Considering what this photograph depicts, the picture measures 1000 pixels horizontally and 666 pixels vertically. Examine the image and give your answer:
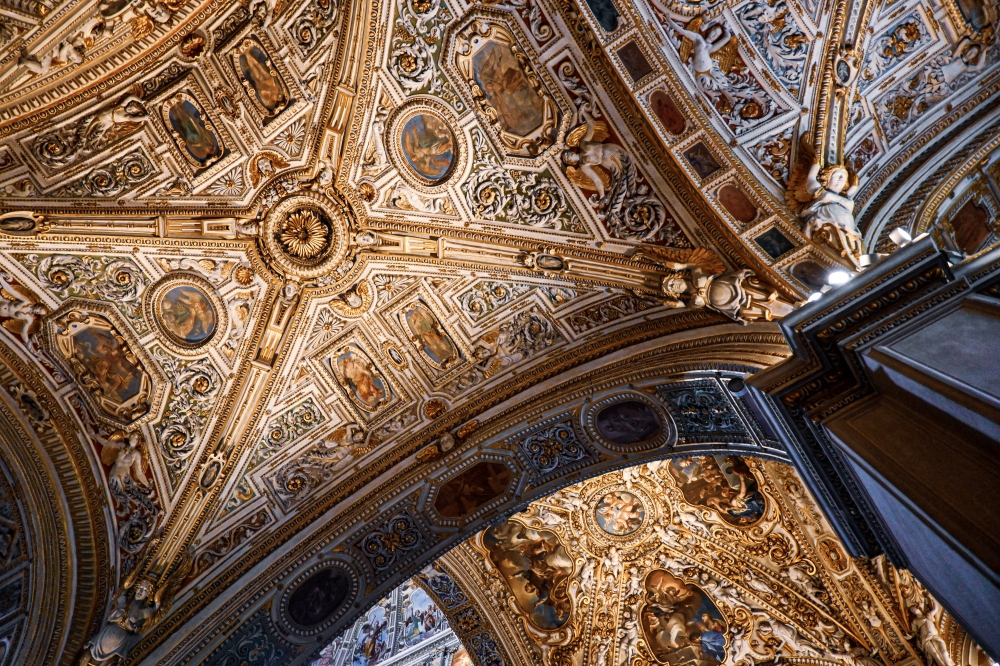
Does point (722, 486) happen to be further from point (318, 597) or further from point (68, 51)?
point (68, 51)

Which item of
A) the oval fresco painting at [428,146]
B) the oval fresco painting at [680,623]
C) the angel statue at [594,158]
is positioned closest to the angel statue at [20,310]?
the oval fresco painting at [428,146]

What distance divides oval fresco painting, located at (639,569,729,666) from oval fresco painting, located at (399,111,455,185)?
7.78 m

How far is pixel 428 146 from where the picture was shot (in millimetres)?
9891

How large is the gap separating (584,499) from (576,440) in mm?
3795

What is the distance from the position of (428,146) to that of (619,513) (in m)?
7.02

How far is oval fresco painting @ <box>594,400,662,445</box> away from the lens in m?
9.15

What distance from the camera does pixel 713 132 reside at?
838cm

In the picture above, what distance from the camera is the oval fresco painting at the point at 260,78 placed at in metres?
9.42

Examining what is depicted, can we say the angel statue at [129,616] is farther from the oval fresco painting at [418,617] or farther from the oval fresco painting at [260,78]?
the oval fresco painting at [418,617]

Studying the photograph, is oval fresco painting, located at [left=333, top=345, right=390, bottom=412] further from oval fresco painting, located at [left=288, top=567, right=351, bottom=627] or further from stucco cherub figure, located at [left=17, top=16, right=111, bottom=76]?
stucco cherub figure, located at [left=17, top=16, right=111, bottom=76]

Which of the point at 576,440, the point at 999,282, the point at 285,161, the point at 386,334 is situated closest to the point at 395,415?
the point at 386,334

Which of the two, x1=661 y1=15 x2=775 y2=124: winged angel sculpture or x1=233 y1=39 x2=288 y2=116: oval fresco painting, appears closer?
x1=661 y1=15 x2=775 y2=124: winged angel sculpture

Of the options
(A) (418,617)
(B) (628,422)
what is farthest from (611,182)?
(A) (418,617)

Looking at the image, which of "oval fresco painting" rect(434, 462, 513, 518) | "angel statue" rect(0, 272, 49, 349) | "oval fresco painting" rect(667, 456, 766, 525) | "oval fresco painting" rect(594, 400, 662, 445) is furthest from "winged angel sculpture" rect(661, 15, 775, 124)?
"angel statue" rect(0, 272, 49, 349)
